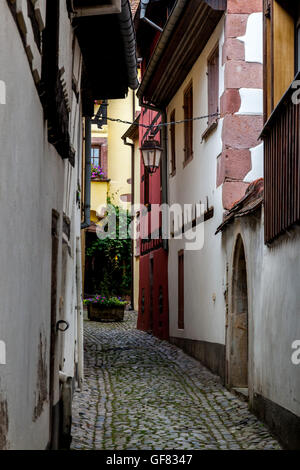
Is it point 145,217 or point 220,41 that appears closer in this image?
point 220,41

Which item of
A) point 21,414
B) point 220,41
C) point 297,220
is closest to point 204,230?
point 220,41

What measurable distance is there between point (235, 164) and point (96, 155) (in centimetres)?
1840

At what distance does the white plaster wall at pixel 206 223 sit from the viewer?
1204 cm

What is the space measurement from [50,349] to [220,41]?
6876mm

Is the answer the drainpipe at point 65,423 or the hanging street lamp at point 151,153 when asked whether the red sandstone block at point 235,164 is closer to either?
the hanging street lamp at point 151,153

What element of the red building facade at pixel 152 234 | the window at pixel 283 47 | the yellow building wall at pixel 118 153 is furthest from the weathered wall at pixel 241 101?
the yellow building wall at pixel 118 153

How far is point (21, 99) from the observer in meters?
4.26

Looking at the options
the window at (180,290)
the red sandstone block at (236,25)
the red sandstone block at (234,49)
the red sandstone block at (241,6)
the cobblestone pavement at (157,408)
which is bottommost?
the cobblestone pavement at (157,408)

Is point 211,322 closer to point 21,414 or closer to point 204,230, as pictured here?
point 204,230

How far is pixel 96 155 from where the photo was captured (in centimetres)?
2944

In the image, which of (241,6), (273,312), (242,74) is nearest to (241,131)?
(242,74)

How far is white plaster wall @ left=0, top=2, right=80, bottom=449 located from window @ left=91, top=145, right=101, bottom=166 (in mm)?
23367

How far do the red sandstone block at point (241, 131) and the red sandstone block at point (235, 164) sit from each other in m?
0.09

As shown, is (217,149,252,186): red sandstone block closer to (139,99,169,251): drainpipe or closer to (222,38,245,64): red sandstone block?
(222,38,245,64): red sandstone block
